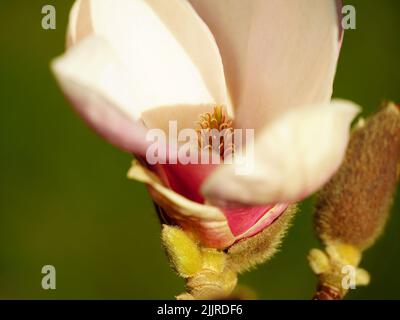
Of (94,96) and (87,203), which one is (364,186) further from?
(87,203)

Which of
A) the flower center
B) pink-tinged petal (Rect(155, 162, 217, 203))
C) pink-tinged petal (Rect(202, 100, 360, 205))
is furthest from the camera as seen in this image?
the flower center

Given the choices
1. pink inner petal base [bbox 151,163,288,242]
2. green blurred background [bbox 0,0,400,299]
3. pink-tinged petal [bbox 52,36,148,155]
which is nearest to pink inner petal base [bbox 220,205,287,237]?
pink inner petal base [bbox 151,163,288,242]

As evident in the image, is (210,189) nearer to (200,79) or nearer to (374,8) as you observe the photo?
(200,79)

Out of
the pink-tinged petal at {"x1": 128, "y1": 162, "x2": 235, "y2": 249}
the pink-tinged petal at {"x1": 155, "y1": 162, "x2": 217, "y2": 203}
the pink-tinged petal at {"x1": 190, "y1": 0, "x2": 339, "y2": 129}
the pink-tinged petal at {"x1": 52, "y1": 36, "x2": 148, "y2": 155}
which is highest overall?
the pink-tinged petal at {"x1": 190, "y1": 0, "x2": 339, "y2": 129}

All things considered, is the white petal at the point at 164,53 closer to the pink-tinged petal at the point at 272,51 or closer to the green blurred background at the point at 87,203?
the pink-tinged petal at the point at 272,51

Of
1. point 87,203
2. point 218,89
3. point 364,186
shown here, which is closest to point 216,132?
point 218,89

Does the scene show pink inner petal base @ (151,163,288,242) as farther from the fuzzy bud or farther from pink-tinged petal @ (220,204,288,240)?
the fuzzy bud
